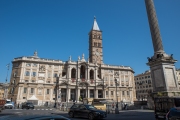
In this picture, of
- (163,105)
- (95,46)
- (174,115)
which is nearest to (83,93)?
(95,46)

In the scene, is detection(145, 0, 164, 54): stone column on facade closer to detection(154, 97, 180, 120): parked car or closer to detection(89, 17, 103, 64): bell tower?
detection(154, 97, 180, 120): parked car

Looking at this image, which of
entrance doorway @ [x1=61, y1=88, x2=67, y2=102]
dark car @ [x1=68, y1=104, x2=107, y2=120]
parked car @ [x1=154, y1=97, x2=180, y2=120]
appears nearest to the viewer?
parked car @ [x1=154, y1=97, x2=180, y2=120]

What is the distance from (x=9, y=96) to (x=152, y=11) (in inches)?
1926

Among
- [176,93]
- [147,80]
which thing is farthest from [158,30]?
[147,80]

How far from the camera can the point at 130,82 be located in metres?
61.2

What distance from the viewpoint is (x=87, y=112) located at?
13.1 m

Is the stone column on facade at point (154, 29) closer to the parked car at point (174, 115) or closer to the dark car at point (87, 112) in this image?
the dark car at point (87, 112)

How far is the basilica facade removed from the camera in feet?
157

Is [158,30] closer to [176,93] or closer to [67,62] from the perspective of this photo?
[176,93]

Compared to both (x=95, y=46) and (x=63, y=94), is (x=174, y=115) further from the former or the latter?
(x=95, y=46)

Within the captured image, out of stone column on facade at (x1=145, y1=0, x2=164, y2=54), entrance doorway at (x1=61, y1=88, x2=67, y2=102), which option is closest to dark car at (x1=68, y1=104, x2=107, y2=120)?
stone column on facade at (x1=145, y1=0, x2=164, y2=54)

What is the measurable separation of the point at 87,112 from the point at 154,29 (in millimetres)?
16965

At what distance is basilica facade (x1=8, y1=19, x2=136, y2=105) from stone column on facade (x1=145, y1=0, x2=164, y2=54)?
1305 inches

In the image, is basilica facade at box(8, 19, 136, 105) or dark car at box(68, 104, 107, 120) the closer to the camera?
dark car at box(68, 104, 107, 120)
